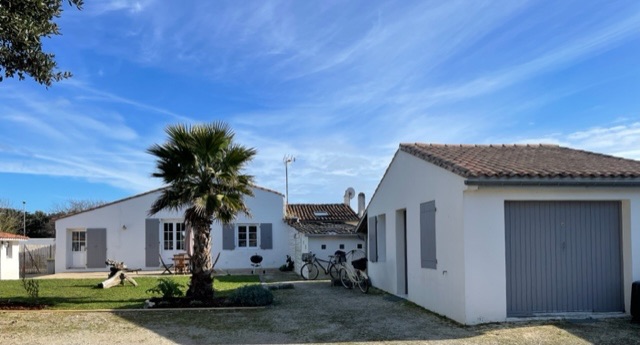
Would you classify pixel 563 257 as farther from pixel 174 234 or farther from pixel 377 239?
pixel 174 234

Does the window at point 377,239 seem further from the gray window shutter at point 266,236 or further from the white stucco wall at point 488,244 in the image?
the gray window shutter at point 266,236

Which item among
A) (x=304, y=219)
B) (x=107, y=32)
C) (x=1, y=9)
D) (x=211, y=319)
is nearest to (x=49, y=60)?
(x=1, y=9)

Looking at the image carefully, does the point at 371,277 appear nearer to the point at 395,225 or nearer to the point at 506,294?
the point at 395,225

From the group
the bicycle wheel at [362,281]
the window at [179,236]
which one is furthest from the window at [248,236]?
the bicycle wheel at [362,281]

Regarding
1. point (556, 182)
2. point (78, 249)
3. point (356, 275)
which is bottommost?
point (356, 275)

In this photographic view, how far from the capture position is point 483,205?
927cm

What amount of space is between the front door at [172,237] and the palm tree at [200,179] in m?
13.6

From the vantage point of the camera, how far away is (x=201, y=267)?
12.5 metres

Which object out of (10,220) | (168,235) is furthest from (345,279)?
(10,220)

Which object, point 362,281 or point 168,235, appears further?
point 168,235

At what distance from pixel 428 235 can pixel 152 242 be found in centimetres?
1775

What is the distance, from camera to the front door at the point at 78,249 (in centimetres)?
2573

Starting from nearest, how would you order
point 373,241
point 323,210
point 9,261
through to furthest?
point 373,241 → point 9,261 → point 323,210

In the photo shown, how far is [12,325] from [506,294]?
Answer: 862 cm
